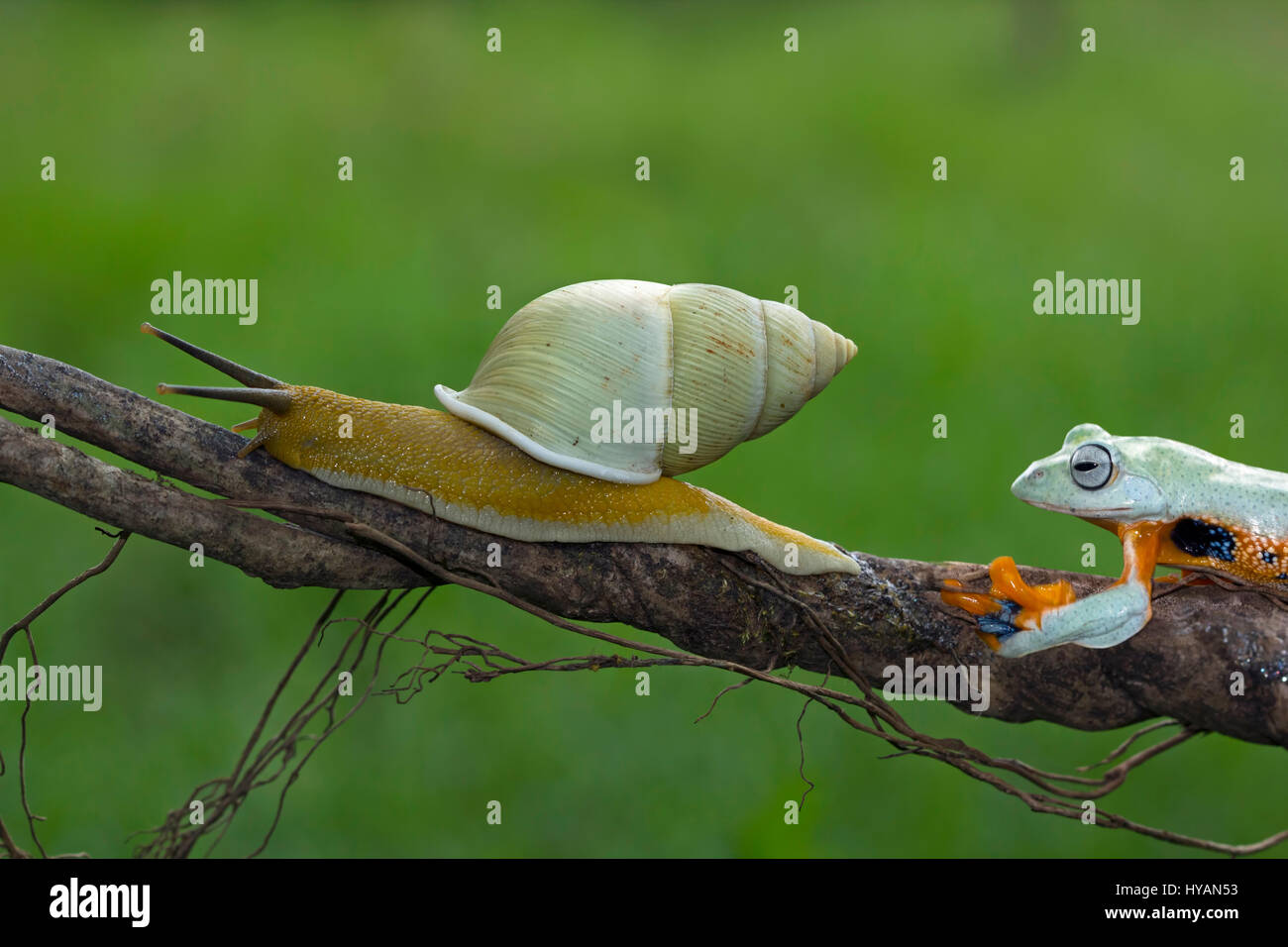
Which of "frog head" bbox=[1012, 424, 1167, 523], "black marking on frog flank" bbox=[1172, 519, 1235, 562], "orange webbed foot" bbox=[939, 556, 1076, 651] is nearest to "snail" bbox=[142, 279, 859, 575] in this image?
"orange webbed foot" bbox=[939, 556, 1076, 651]

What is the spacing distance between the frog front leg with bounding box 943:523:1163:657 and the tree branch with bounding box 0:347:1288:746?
0.15 feet

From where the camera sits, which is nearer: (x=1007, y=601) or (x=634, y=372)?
(x=634, y=372)

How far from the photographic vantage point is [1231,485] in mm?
2027

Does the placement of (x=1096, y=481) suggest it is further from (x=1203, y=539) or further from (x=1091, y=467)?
(x=1203, y=539)

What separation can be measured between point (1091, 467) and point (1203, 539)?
25cm

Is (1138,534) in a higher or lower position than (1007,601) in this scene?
higher

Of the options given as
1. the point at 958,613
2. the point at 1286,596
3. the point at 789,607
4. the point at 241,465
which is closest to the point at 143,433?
the point at 241,465

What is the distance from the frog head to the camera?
2.04m

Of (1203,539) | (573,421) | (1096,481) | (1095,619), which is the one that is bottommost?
(1095,619)

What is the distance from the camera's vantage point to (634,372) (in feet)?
6.23

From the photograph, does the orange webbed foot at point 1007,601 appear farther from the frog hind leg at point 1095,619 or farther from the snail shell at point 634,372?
the snail shell at point 634,372

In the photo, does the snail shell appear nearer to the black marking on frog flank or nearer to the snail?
the snail

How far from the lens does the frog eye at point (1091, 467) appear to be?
206 centimetres

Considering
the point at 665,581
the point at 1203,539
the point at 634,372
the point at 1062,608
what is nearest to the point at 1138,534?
the point at 1203,539
